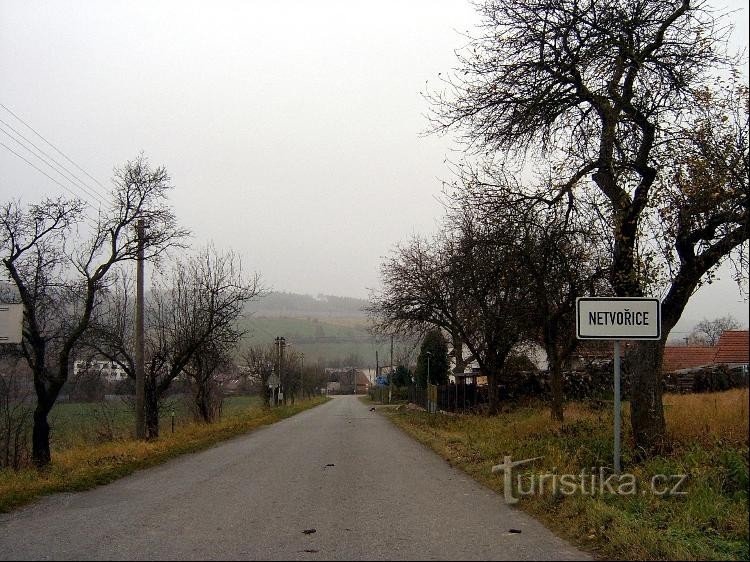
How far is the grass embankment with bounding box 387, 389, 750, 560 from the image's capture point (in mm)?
6559

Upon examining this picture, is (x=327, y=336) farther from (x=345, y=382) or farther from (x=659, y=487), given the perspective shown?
(x=659, y=487)

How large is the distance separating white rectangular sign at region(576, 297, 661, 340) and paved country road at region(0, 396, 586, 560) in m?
2.58

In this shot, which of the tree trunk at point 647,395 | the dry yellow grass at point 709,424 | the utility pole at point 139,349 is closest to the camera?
the dry yellow grass at point 709,424

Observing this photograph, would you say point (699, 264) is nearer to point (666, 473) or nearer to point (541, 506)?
point (666, 473)

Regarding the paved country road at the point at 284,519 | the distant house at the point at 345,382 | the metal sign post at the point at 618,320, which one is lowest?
the distant house at the point at 345,382

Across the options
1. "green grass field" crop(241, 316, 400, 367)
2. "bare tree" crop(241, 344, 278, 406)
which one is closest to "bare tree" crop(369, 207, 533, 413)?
"bare tree" crop(241, 344, 278, 406)

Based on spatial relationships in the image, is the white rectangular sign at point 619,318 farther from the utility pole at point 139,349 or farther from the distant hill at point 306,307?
the distant hill at point 306,307

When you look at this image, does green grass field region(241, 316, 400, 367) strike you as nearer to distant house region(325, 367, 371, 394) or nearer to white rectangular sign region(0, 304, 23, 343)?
distant house region(325, 367, 371, 394)

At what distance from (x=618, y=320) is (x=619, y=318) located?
0.03 meters

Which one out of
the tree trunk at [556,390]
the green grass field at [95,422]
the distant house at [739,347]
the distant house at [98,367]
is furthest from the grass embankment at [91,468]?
the tree trunk at [556,390]

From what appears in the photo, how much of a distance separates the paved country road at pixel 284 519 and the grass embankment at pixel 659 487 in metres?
0.40

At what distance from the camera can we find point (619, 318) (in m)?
9.59

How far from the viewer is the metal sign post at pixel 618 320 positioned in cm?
955

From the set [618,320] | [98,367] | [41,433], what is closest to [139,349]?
[41,433]
